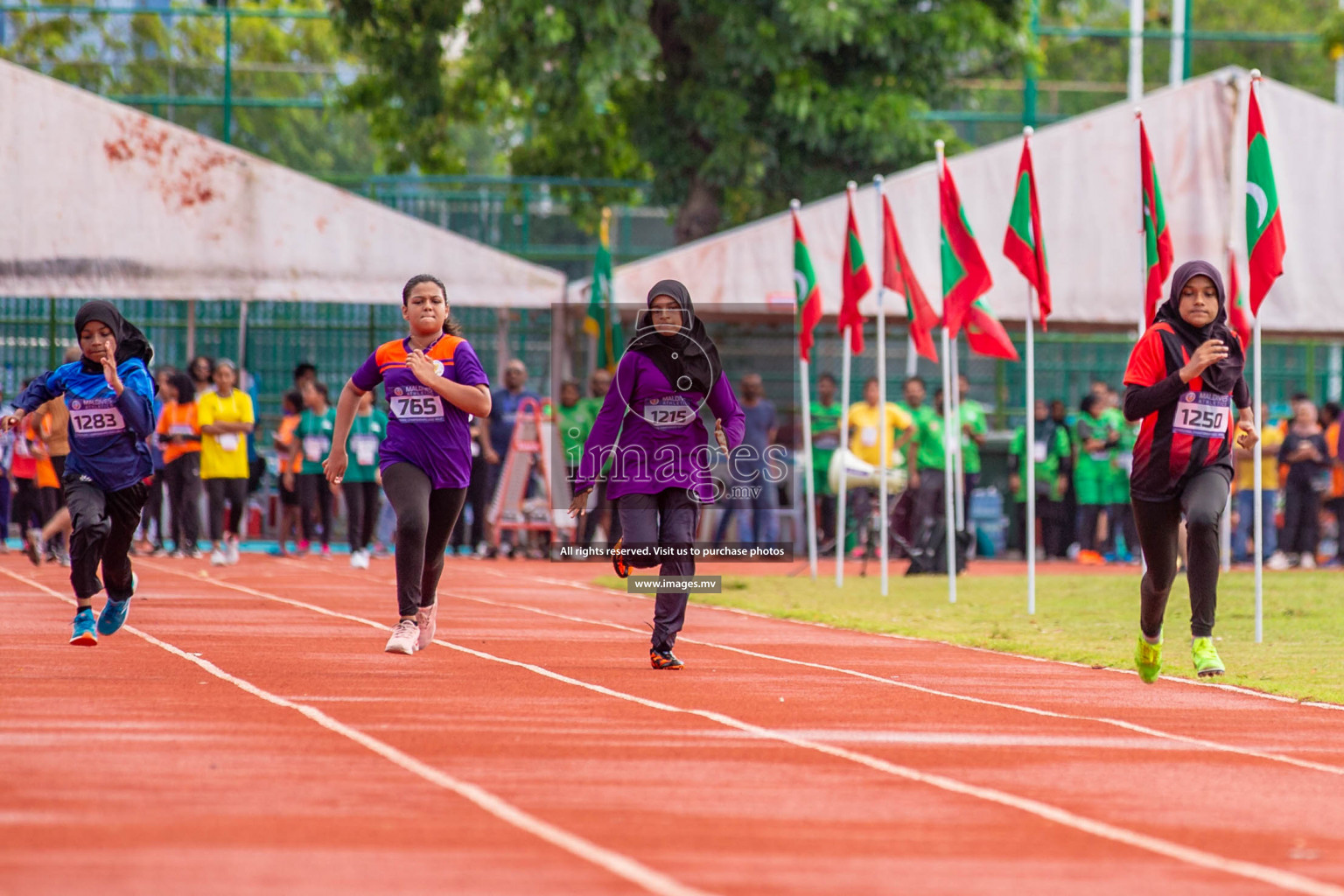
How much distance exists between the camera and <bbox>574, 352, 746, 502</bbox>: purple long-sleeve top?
1002 centimetres

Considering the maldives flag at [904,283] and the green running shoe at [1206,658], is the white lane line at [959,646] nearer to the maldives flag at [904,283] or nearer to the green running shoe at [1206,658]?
the green running shoe at [1206,658]

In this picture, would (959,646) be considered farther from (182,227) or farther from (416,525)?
(182,227)

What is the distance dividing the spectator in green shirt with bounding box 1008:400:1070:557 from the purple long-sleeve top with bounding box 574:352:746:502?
13.9 meters

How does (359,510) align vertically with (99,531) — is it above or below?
below

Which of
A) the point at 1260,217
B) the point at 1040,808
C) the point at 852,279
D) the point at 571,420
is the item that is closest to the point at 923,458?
the point at 571,420

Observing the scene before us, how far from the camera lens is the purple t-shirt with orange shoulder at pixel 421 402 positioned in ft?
33.8

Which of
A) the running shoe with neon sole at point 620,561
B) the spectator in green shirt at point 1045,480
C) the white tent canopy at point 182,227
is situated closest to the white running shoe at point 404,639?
the running shoe with neon sole at point 620,561

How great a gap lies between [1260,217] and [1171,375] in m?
3.91

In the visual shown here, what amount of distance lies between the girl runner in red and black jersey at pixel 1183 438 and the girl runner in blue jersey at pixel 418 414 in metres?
3.38

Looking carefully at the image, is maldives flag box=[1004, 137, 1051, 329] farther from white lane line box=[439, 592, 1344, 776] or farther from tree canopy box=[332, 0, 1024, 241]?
tree canopy box=[332, 0, 1024, 241]

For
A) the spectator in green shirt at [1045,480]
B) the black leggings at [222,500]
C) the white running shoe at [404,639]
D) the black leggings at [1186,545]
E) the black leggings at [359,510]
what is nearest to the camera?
the black leggings at [1186,545]

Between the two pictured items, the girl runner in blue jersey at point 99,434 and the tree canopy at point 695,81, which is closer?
the girl runner in blue jersey at point 99,434

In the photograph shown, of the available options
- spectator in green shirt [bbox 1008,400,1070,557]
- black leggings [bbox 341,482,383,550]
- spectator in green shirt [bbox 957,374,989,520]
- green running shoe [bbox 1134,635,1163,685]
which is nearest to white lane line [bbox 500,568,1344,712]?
green running shoe [bbox 1134,635,1163,685]

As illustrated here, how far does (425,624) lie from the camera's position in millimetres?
10812
